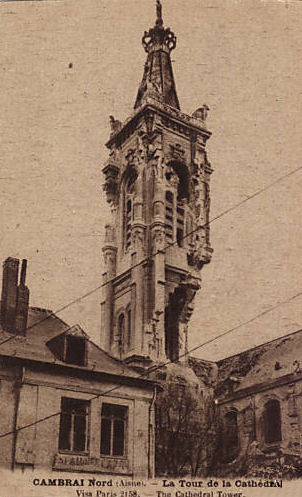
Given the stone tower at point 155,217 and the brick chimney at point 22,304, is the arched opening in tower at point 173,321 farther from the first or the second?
the brick chimney at point 22,304

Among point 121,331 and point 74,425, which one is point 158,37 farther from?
point 74,425

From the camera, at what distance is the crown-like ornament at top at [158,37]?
11.4 metres

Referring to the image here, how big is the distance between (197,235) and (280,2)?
4.02m

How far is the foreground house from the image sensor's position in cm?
957

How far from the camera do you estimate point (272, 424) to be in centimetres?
1094

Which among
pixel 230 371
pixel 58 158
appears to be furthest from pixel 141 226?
pixel 230 371

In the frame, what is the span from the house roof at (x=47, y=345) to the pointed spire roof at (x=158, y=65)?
3744 millimetres

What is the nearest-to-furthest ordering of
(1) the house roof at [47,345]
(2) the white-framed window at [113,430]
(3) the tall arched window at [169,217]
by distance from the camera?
(2) the white-framed window at [113,430] → (1) the house roof at [47,345] → (3) the tall arched window at [169,217]

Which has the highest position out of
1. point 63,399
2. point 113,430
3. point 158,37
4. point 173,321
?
point 158,37

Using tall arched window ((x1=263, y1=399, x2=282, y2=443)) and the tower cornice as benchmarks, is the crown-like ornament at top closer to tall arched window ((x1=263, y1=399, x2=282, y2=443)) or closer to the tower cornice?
the tower cornice

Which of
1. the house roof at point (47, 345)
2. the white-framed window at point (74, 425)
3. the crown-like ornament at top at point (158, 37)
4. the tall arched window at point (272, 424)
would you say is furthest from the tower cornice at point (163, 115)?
the tall arched window at point (272, 424)

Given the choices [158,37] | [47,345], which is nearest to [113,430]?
[47,345]

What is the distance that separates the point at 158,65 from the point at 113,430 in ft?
18.4

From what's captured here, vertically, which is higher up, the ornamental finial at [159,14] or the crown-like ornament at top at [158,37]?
the ornamental finial at [159,14]
